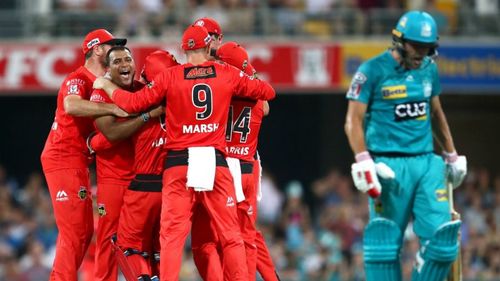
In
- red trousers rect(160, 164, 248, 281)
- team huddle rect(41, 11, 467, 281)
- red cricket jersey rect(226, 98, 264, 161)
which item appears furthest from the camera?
red cricket jersey rect(226, 98, 264, 161)

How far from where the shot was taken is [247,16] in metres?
18.3

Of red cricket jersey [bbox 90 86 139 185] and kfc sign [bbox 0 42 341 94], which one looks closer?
red cricket jersey [bbox 90 86 139 185]

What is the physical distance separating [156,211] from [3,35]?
373 inches

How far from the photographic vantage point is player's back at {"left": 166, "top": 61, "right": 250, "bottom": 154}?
9180 mm

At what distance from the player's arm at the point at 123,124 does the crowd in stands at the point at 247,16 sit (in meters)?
8.55

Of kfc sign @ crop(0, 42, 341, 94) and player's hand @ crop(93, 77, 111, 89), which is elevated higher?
player's hand @ crop(93, 77, 111, 89)

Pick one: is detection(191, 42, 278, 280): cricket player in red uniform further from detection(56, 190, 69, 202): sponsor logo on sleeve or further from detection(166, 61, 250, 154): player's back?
detection(56, 190, 69, 202): sponsor logo on sleeve

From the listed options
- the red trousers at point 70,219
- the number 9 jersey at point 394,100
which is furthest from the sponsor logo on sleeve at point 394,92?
the red trousers at point 70,219

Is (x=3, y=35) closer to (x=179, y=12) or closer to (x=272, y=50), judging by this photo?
(x=179, y=12)

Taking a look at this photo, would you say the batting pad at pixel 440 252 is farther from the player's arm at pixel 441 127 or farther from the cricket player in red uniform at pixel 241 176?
the cricket player in red uniform at pixel 241 176

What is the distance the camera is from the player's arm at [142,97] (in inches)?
361

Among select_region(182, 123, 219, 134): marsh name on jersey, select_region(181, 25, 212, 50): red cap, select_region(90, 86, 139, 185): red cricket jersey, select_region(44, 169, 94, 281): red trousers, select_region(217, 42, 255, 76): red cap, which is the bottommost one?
select_region(44, 169, 94, 281): red trousers

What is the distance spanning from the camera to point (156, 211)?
379 inches

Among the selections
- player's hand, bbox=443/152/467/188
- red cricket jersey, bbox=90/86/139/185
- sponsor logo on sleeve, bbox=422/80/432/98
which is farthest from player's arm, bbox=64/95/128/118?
player's hand, bbox=443/152/467/188
